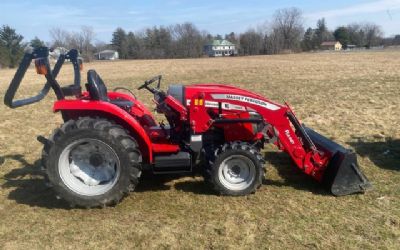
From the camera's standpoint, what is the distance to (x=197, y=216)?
4641 millimetres

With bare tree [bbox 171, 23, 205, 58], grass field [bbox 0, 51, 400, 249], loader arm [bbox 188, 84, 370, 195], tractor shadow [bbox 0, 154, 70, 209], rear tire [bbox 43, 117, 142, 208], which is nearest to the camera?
grass field [bbox 0, 51, 400, 249]

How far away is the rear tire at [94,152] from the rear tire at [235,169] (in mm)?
884

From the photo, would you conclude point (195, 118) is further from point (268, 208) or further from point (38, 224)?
point (38, 224)

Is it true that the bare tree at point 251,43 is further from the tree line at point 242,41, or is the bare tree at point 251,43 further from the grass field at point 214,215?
the grass field at point 214,215

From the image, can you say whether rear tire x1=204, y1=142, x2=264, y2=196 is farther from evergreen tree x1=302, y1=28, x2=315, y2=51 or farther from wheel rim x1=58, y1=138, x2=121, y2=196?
evergreen tree x1=302, y1=28, x2=315, y2=51

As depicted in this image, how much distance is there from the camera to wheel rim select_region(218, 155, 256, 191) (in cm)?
506

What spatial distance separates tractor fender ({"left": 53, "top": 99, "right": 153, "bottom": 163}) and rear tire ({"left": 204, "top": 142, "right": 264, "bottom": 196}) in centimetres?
78

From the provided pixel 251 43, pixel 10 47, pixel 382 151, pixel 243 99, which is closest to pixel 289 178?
pixel 243 99

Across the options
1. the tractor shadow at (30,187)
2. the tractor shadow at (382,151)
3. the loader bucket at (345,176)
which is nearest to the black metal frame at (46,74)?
the tractor shadow at (30,187)

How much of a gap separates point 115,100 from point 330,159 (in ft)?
9.62

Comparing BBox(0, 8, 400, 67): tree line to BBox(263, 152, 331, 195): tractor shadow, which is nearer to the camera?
BBox(263, 152, 331, 195): tractor shadow

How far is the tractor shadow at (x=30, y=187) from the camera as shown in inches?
202

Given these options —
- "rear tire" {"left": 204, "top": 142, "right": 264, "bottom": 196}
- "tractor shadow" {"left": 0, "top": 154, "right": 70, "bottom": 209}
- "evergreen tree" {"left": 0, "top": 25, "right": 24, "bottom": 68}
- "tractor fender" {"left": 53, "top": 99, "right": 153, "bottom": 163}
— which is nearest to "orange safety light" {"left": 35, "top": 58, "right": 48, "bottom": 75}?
"tractor fender" {"left": 53, "top": 99, "right": 153, "bottom": 163}

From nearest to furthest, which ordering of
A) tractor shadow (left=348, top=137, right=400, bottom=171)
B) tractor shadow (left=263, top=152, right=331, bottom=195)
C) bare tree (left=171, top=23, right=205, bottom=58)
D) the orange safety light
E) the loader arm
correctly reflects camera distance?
the orange safety light < the loader arm < tractor shadow (left=263, top=152, right=331, bottom=195) < tractor shadow (left=348, top=137, right=400, bottom=171) < bare tree (left=171, top=23, right=205, bottom=58)
